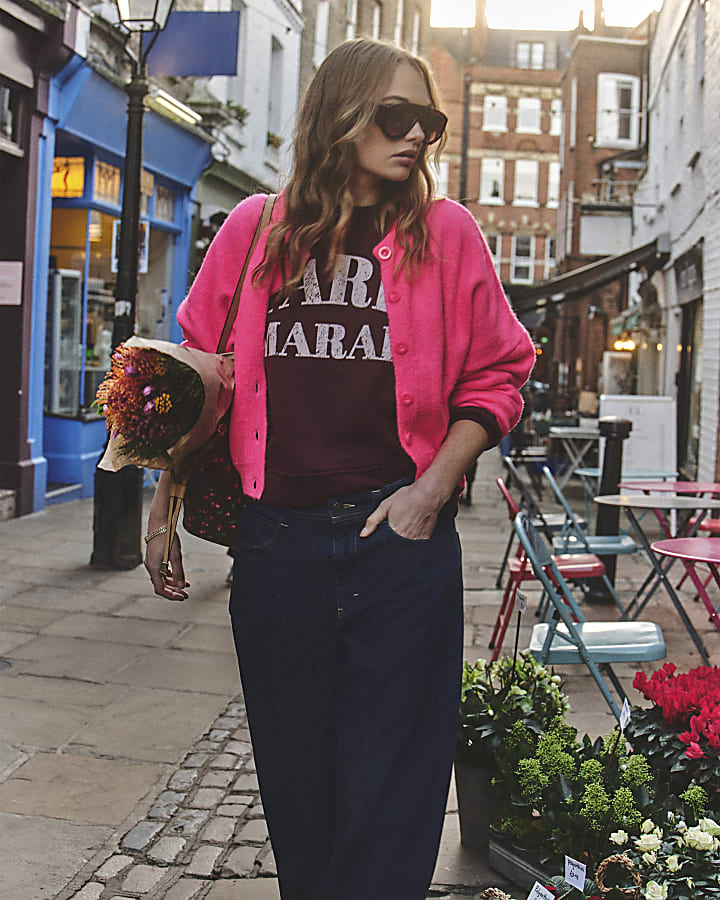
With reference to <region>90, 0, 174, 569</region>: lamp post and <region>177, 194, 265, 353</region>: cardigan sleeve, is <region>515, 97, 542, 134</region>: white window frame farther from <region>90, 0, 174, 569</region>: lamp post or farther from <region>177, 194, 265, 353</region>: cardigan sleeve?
<region>177, 194, 265, 353</region>: cardigan sleeve

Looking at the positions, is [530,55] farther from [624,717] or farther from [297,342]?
[297,342]

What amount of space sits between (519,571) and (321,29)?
17.2 metres

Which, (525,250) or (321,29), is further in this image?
(525,250)

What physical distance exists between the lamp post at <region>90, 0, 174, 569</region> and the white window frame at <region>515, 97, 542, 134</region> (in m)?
43.6

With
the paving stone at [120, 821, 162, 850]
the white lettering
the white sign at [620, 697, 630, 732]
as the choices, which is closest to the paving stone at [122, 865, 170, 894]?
the paving stone at [120, 821, 162, 850]

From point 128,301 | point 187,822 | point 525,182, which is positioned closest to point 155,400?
point 187,822

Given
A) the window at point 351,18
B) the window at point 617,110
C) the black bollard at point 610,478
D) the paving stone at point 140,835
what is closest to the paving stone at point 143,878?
the paving stone at point 140,835

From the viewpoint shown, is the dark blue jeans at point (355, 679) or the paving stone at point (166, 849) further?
the paving stone at point (166, 849)

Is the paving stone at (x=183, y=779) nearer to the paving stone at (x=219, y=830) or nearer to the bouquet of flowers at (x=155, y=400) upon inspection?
the paving stone at (x=219, y=830)

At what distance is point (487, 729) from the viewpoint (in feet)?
10.6

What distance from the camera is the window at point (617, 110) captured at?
32.5m

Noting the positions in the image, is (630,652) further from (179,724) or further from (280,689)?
(280,689)

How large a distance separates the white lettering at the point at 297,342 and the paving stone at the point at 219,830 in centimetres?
190

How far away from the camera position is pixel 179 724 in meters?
4.45
